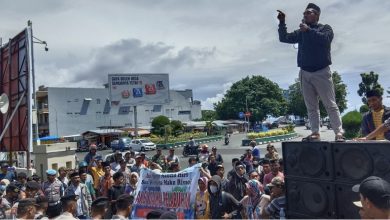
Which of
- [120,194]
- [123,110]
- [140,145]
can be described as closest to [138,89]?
[140,145]

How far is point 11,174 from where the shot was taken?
10367 millimetres

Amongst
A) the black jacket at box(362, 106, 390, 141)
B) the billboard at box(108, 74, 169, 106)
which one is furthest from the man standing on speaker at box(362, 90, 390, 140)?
the billboard at box(108, 74, 169, 106)

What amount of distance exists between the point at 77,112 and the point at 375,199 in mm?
54523

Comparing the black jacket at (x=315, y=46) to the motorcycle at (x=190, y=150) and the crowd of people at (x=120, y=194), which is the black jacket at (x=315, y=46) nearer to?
the crowd of people at (x=120, y=194)

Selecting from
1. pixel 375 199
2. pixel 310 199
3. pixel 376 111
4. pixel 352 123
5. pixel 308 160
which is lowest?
pixel 310 199

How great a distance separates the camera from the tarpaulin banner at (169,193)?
5.42m

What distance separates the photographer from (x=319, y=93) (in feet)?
16.1

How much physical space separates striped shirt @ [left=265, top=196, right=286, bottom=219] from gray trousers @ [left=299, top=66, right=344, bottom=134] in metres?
0.93

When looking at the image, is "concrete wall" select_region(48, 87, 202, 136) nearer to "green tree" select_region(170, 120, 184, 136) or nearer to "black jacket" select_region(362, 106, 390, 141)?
"green tree" select_region(170, 120, 184, 136)

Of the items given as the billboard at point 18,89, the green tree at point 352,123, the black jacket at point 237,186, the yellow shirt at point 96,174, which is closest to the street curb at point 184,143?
the green tree at point 352,123

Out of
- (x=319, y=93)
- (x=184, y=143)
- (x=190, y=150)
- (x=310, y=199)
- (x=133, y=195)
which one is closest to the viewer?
(x=310, y=199)

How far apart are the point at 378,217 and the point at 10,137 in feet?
40.8

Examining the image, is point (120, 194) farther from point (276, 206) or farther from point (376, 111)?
point (376, 111)

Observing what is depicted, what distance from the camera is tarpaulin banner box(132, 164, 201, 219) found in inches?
213
